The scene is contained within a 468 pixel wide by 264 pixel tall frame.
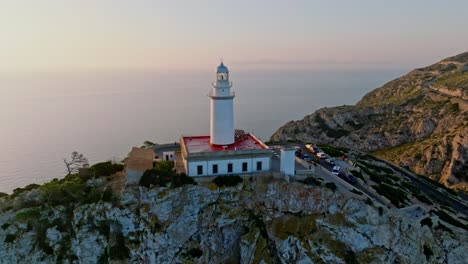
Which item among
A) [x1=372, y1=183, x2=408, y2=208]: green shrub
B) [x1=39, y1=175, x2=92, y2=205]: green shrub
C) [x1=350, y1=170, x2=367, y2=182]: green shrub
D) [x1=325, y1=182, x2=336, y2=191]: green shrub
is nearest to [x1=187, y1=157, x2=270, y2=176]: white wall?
[x1=325, y1=182, x2=336, y2=191]: green shrub

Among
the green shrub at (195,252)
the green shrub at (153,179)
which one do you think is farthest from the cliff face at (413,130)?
the green shrub at (153,179)

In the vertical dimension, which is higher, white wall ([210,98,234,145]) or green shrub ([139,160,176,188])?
white wall ([210,98,234,145])

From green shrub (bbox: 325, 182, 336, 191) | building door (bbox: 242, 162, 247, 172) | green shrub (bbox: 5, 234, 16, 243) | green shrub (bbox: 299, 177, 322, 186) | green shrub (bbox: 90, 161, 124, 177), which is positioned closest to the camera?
green shrub (bbox: 325, 182, 336, 191)

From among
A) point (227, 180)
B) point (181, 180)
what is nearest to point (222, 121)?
point (227, 180)

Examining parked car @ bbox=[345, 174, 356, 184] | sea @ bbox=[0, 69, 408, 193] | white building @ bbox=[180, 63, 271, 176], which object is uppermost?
white building @ bbox=[180, 63, 271, 176]

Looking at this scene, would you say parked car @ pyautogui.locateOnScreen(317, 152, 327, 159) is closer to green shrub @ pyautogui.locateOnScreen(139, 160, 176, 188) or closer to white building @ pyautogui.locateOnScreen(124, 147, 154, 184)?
green shrub @ pyautogui.locateOnScreen(139, 160, 176, 188)

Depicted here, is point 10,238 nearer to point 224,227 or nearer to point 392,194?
point 224,227

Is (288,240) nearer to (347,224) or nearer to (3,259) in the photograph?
(347,224)
